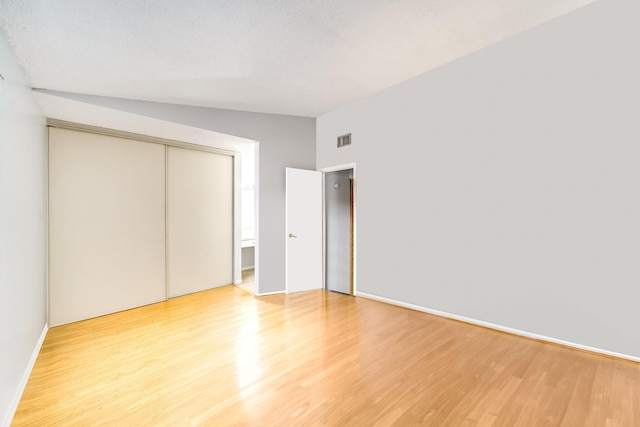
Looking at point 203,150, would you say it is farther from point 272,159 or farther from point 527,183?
point 527,183

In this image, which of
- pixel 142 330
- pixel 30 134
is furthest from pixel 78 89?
pixel 142 330

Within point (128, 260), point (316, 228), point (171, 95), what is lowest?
point (128, 260)

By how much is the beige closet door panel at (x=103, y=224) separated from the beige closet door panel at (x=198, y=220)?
16cm

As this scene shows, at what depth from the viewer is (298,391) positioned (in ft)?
6.51

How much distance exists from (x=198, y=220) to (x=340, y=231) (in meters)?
2.37

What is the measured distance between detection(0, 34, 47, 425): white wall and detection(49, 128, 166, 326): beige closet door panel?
1.34 ft

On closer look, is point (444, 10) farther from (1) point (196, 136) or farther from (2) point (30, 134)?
(2) point (30, 134)

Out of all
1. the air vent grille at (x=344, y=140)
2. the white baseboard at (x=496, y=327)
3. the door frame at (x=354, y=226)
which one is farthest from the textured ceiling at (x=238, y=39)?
the white baseboard at (x=496, y=327)

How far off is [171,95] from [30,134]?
1.34 metres

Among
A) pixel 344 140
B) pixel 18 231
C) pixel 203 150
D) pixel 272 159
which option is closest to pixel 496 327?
pixel 344 140

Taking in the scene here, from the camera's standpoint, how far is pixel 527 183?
2.83 m

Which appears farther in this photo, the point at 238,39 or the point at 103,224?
the point at 103,224

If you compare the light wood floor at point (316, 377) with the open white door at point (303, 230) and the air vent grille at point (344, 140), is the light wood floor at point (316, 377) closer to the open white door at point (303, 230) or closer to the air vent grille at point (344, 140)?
the open white door at point (303, 230)

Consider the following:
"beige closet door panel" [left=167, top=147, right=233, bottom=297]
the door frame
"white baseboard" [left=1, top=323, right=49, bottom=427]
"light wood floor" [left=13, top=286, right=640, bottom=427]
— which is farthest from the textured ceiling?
"light wood floor" [left=13, top=286, right=640, bottom=427]
